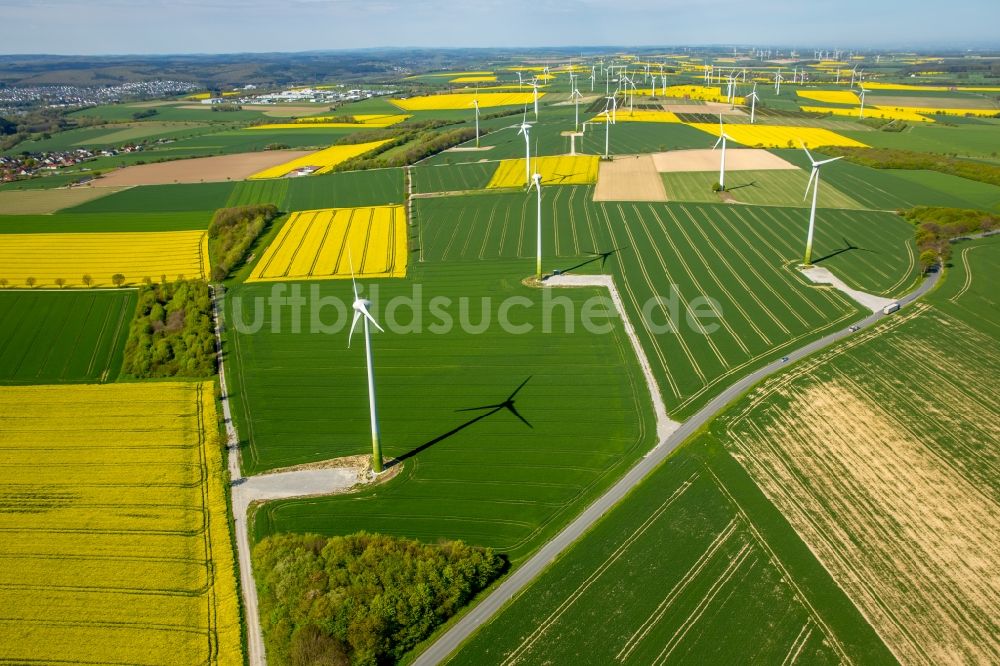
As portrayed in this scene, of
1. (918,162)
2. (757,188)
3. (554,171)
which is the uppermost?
(918,162)

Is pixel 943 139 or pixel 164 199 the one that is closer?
pixel 164 199

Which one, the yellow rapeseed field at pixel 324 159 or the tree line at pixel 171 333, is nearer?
the tree line at pixel 171 333

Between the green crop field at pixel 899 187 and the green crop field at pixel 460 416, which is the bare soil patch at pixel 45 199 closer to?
the green crop field at pixel 460 416

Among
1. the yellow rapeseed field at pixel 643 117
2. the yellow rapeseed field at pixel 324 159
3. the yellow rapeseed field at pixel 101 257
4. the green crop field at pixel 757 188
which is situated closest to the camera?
the yellow rapeseed field at pixel 101 257

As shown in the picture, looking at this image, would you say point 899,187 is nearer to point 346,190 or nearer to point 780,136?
point 780,136

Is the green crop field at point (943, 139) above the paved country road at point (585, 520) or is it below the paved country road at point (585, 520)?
above

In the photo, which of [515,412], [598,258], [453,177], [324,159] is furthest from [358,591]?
[324,159]

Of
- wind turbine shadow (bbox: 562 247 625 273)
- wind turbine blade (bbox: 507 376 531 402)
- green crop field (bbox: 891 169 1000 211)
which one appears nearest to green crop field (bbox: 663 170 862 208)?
green crop field (bbox: 891 169 1000 211)

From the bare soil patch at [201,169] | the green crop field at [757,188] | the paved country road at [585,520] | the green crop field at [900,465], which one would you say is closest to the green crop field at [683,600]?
the paved country road at [585,520]
